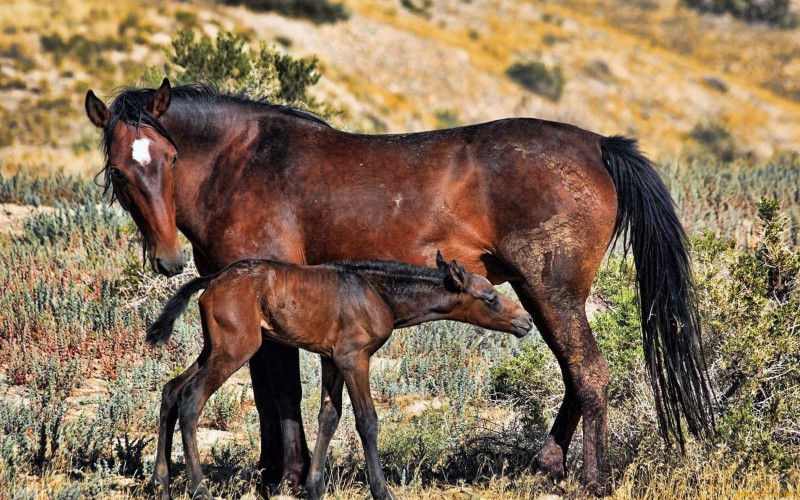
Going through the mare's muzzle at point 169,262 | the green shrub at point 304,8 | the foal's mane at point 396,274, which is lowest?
the green shrub at point 304,8

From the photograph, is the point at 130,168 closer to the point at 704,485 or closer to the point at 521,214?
the point at 521,214

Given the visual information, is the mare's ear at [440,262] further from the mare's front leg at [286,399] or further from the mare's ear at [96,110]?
the mare's ear at [96,110]

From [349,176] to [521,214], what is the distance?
1159 millimetres

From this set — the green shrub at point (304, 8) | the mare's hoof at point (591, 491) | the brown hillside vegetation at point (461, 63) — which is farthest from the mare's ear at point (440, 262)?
the green shrub at point (304, 8)

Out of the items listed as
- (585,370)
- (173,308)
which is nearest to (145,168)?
(173,308)

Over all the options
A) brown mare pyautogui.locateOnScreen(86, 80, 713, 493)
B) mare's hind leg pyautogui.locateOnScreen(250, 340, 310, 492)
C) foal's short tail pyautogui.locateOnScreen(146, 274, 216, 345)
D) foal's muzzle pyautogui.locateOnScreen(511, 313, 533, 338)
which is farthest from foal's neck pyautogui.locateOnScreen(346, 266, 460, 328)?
foal's short tail pyautogui.locateOnScreen(146, 274, 216, 345)

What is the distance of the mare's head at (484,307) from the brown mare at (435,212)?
19cm

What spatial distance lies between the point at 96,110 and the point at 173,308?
→ 1355 millimetres

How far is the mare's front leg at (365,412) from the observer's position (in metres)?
5.36

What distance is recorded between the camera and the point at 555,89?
43625 mm

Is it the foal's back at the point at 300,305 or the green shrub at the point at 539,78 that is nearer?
the foal's back at the point at 300,305

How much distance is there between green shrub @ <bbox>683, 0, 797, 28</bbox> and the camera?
185ft

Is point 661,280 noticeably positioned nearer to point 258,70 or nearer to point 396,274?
point 396,274

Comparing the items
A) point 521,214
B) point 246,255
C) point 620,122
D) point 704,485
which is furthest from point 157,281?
point 620,122
